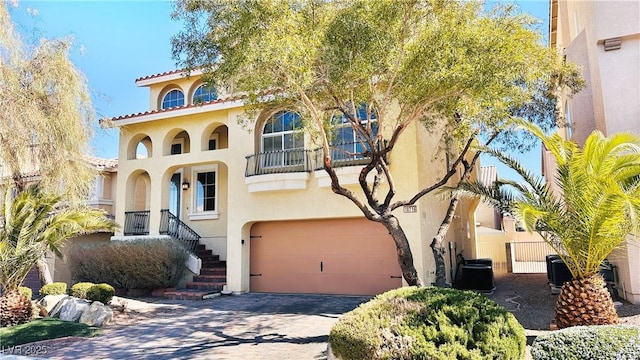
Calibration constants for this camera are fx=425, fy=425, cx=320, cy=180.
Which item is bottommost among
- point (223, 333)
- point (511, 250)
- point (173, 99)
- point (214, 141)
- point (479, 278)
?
point (223, 333)

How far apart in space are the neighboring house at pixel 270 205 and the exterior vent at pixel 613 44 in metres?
5.63

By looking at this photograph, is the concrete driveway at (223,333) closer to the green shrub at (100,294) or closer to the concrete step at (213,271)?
the green shrub at (100,294)

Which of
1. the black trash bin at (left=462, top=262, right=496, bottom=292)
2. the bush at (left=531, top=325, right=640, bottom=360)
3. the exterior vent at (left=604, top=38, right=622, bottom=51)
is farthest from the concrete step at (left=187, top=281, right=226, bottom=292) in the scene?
the exterior vent at (left=604, top=38, right=622, bottom=51)

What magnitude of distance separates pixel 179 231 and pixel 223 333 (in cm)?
907

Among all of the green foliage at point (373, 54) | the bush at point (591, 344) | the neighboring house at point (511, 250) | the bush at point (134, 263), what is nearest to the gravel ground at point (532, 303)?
the green foliage at point (373, 54)

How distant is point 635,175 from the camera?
8.24 meters

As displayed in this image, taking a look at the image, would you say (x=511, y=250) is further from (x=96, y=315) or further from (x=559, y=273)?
(x=96, y=315)

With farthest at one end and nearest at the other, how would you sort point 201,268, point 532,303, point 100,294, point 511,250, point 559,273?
point 511,250 < point 201,268 < point 559,273 < point 100,294 < point 532,303

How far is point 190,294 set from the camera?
15234mm

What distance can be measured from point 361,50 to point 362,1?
935 mm

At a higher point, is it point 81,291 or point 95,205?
point 95,205

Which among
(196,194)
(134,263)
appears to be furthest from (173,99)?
(134,263)

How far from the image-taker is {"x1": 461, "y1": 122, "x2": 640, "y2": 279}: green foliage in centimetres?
745

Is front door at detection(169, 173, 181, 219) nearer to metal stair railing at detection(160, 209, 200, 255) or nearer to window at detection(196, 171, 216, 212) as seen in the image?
window at detection(196, 171, 216, 212)
